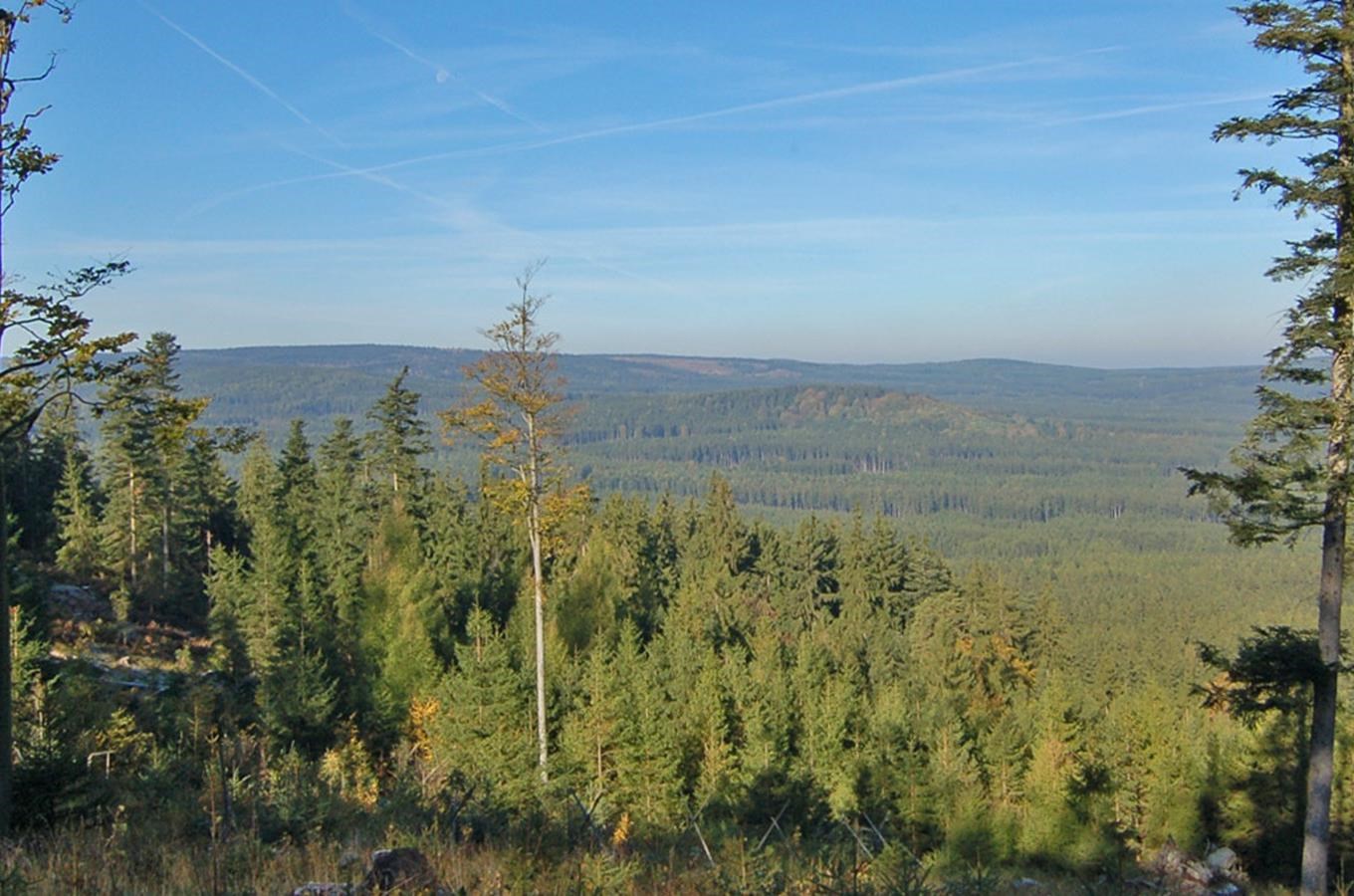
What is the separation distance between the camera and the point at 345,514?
129ft

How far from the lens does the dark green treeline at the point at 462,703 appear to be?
10484 mm

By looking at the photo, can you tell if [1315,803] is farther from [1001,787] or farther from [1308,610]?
[1308,610]

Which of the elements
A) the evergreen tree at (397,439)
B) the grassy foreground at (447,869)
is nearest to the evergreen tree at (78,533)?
the evergreen tree at (397,439)

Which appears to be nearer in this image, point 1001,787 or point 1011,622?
point 1001,787

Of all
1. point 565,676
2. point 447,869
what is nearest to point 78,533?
point 565,676

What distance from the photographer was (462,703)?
914 inches

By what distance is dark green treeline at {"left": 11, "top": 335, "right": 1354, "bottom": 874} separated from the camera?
10.5m

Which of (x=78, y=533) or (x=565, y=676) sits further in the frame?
(x=78, y=533)

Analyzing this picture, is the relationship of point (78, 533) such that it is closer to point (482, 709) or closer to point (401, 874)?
point (482, 709)

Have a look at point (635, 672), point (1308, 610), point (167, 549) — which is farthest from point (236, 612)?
point (1308, 610)

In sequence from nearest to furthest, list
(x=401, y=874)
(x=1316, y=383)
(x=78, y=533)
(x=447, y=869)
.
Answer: (x=401, y=874)
(x=447, y=869)
(x=1316, y=383)
(x=78, y=533)

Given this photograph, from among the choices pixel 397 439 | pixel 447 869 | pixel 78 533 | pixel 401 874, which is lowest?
pixel 78 533

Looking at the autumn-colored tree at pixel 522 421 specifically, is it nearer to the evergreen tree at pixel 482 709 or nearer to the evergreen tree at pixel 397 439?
the evergreen tree at pixel 482 709

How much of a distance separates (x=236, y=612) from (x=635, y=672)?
14455 mm
